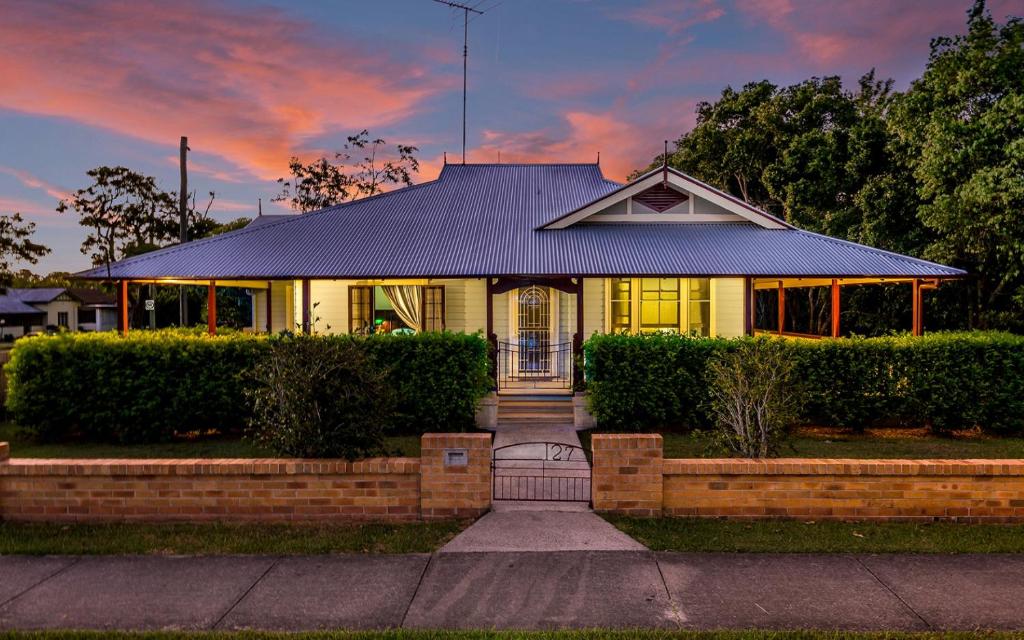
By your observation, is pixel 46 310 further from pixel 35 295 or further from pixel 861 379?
pixel 861 379

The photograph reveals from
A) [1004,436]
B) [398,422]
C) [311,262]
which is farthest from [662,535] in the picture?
[311,262]

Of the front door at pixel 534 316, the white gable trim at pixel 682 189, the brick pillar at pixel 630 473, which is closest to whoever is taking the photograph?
the brick pillar at pixel 630 473

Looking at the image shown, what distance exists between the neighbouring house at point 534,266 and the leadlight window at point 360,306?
0.04m

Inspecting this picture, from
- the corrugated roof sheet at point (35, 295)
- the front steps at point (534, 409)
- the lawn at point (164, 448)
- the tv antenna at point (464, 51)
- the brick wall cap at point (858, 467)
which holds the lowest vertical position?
the lawn at point (164, 448)

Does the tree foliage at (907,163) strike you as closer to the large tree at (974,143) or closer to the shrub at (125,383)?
the large tree at (974,143)

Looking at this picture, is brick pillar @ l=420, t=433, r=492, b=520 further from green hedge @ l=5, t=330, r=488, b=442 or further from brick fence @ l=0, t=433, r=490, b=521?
green hedge @ l=5, t=330, r=488, b=442

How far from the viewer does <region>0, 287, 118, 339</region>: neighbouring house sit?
64.4 meters

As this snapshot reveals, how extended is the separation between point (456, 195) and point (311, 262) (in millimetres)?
5669

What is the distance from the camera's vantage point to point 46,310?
7100cm

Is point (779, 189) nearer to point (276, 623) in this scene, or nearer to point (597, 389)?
point (597, 389)

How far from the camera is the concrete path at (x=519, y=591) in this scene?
13.4 feet

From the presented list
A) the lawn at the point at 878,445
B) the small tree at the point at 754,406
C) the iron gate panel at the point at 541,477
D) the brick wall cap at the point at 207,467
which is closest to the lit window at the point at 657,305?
the lawn at the point at 878,445

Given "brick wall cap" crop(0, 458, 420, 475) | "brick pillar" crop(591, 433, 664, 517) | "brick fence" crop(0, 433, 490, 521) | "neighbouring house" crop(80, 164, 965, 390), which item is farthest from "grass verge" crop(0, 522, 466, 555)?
"neighbouring house" crop(80, 164, 965, 390)

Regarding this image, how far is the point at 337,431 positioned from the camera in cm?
598
